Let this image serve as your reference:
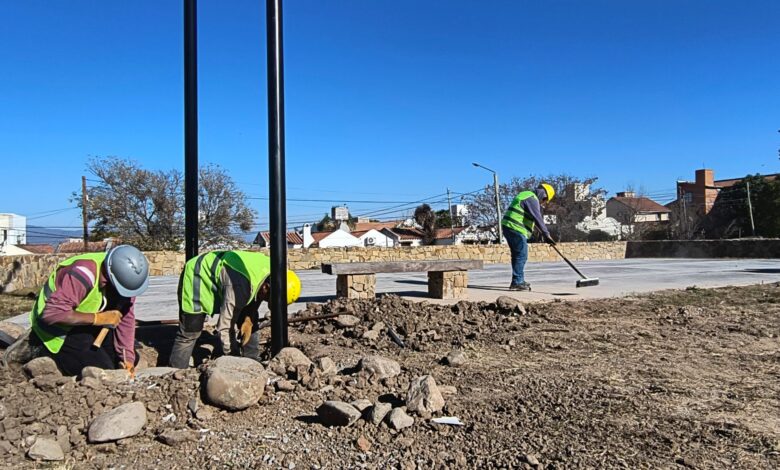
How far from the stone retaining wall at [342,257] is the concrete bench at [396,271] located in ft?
39.2

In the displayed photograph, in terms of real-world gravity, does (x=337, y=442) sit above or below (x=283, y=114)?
below

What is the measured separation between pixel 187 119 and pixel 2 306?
24.1ft

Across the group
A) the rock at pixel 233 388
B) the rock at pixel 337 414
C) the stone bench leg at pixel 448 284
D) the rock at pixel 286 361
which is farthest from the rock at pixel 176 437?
the stone bench leg at pixel 448 284

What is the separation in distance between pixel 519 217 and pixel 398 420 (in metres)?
6.56

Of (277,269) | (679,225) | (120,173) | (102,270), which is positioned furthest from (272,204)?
(679,225)

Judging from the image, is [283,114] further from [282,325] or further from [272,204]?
[282,325]

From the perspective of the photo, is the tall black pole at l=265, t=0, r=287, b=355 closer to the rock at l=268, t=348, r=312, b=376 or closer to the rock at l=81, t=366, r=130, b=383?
the rock at l=268, t=348, r=312, b=376

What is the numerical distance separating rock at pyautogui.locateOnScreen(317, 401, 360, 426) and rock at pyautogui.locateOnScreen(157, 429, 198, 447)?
2.07ft

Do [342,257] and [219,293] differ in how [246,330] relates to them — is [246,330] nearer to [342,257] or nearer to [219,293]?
→ [219,293]

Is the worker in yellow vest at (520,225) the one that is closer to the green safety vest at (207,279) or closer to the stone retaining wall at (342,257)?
the green safety vest at (207,279)

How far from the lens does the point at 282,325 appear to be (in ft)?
15.2

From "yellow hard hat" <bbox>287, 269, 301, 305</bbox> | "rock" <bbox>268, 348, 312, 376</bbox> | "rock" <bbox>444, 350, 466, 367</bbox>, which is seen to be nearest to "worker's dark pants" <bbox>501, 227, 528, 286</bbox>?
"yellow hard hat" <bbox>287, 269, 301, 305</bbox>

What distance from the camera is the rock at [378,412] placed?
2.88 metres

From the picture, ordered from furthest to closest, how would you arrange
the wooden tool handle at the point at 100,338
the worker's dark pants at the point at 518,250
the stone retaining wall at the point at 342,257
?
1. the stone retaining wall at the point at 342,257
2. the worker's dark pants at the point at 518,250
3. the wooden tool handle at the point at 100,338
